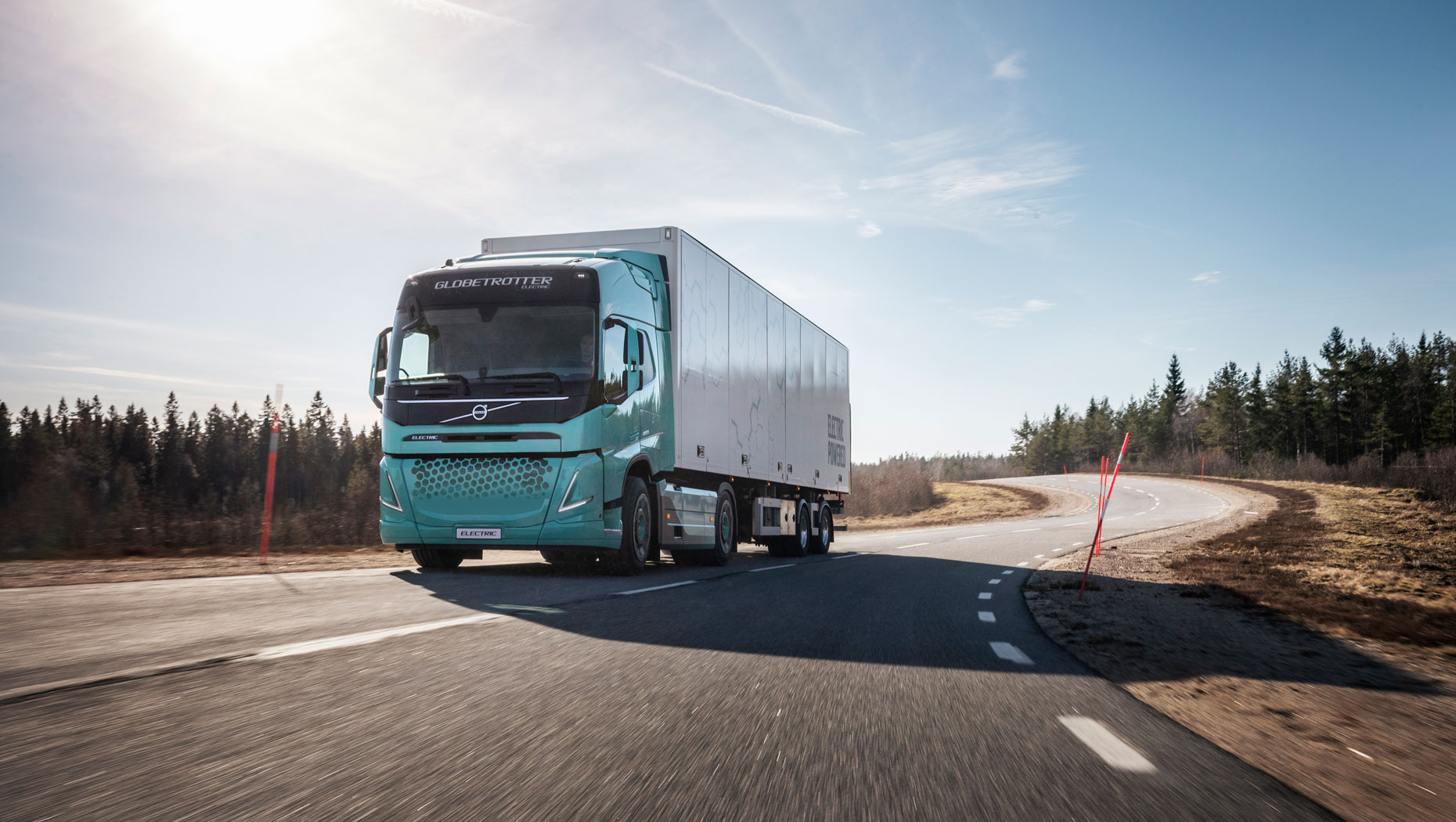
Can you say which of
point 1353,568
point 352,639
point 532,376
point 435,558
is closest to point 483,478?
point 532,376

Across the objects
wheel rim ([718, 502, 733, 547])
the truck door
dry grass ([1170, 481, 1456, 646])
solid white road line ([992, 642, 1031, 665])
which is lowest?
dry grass ([1170, 481, 1456, 646])

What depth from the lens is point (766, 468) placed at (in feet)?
60.6

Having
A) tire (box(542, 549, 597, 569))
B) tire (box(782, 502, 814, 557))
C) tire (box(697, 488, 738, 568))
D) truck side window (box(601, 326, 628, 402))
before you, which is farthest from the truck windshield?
tire (box(782, 502, 814, 557))

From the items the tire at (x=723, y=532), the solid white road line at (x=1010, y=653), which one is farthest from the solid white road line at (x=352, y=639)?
the tire at (x=723, y=532)

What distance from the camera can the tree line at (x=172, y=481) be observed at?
17.4 meters

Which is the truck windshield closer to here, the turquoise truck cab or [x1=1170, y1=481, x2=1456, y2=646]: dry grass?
the turquoise truck cab

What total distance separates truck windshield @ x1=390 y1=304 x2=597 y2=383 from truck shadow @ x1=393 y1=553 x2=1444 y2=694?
2435mm

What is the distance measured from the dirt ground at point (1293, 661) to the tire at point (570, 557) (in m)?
5.42

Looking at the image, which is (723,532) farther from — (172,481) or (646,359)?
(172,481)

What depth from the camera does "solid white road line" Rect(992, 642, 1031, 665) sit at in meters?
6.21

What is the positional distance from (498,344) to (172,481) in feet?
309

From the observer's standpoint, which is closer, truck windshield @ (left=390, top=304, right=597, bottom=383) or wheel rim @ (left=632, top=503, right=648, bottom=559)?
truck windshield @ (left=390, top=304, right=597, bottom=383)

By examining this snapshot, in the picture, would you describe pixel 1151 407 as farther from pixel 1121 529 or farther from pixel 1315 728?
pixel 1315 728

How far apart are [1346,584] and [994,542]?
1418cm
